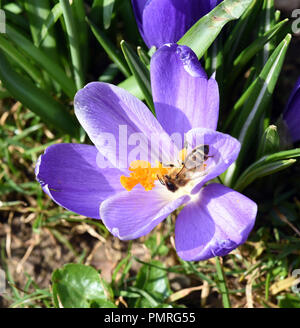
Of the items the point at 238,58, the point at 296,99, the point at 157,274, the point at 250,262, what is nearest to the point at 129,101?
the point at 238,58

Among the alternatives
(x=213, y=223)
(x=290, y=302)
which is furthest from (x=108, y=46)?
(x=290, y=302)

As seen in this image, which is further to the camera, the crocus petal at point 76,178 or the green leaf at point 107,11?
the green leaf at point 107,11

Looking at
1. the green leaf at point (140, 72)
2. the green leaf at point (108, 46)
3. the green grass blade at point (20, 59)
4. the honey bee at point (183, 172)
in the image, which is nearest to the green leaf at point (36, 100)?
the green grass blade at point (20, 59)

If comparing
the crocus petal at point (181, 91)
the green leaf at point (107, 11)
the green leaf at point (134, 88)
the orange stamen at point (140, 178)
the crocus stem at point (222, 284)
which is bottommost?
the crocus stem at point (222, 284)

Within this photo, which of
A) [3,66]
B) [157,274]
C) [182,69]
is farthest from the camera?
[157,274]

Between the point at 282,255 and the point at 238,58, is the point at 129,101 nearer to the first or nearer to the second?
the point at 238,58

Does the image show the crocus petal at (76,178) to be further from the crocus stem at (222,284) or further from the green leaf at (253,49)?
the green leaf at (253,49)
